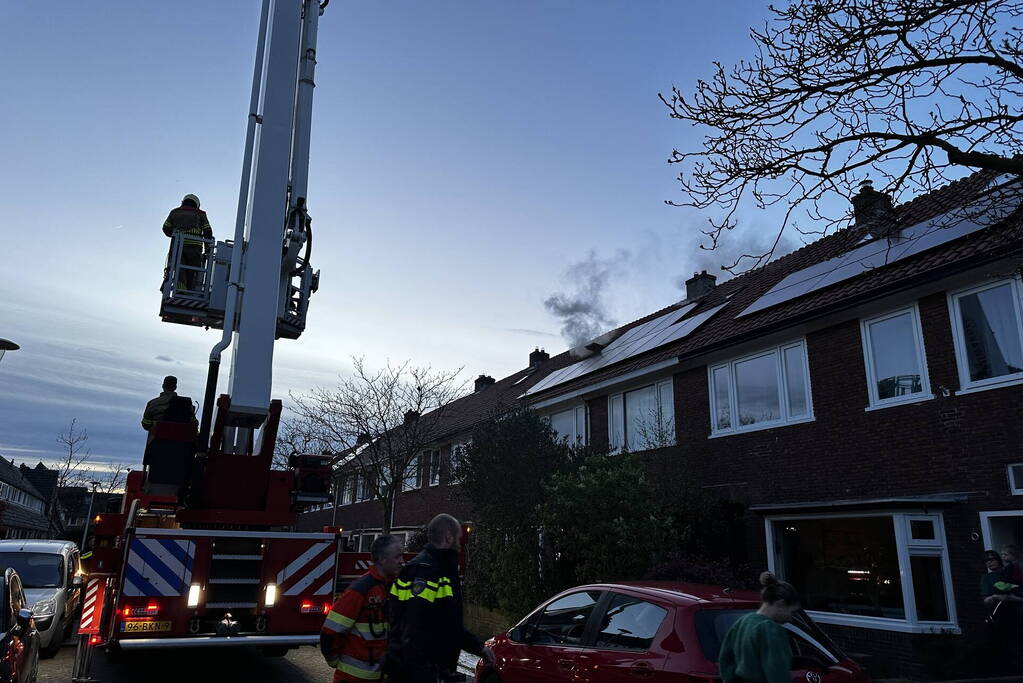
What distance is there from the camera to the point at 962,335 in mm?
10086

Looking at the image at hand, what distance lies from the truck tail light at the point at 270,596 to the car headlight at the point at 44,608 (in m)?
4.86

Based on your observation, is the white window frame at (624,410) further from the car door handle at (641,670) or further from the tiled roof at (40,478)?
the tiled roof at (40,478)

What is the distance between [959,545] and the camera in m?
9.49

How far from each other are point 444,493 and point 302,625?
57.9 feet

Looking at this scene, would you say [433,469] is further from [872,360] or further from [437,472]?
[872,360]

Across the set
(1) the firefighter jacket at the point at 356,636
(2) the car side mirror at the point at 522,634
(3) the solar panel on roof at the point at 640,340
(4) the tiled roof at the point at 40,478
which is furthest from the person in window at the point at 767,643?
(4) the tiled roof at the point at 40,478

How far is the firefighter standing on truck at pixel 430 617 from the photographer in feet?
13.5

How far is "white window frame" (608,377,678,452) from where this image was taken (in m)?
15.4

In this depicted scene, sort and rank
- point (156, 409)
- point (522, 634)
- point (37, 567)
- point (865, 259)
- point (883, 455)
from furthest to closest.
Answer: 1. point (865, 259)
2. point (37, 567)
3. point (883, 455)
4. point (156, 409)
5. point (522, 634)

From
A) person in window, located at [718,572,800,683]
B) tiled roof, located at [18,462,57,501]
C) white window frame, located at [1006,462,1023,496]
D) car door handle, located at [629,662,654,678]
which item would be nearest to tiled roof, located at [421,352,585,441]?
white window frame, located at [1006,462,1023,496]

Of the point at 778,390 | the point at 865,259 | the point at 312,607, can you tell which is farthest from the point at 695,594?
the point at 865,259

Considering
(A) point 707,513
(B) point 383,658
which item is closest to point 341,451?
(A) point 707,513

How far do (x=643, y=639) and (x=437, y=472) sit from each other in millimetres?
20915

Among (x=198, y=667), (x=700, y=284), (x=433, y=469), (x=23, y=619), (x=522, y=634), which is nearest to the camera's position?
(x=23, y=619)
